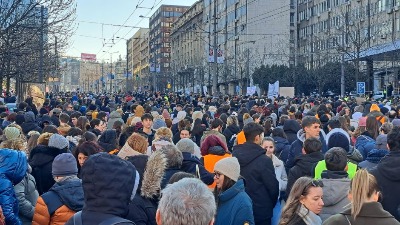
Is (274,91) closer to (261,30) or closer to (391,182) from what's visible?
(391,182)

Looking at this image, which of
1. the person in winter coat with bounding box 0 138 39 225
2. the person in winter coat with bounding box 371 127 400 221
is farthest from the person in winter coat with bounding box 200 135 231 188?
the person in winter coat with bounding box 0 138 39 225

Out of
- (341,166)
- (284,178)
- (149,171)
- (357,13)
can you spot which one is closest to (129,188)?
(149,171)

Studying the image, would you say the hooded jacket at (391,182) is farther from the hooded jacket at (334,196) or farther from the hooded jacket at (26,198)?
the hooded jacket at (26,198)

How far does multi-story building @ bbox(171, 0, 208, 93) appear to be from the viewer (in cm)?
8619

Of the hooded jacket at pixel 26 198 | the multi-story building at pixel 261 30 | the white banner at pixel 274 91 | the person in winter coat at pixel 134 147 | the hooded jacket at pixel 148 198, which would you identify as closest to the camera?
the hooded jacket at pixel 148 198

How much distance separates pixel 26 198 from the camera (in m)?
6.41

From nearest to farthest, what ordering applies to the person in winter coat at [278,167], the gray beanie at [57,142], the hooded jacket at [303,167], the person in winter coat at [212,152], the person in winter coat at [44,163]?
the hooded jacket at [303,167]
the person in winter coat at [212,152]
the person in winter coat at [44,163]
the gray beanie at [57,142]
the person in winter coat at [278,167]

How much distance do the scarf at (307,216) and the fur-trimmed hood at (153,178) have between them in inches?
45.2

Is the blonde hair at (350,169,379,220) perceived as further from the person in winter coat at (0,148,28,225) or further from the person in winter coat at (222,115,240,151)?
the person in winter coat at (222,115,240,151)

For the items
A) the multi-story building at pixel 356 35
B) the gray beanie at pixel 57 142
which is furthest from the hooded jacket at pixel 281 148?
the multi-story building at pixel 356 35

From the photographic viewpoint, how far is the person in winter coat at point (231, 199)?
5359 millimetres

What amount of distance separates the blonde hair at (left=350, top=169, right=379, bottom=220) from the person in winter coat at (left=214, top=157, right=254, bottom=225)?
1152mm

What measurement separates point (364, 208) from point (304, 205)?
2.10 ft

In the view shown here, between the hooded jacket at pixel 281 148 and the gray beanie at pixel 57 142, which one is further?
the hooded jacket at pixel 281 148
